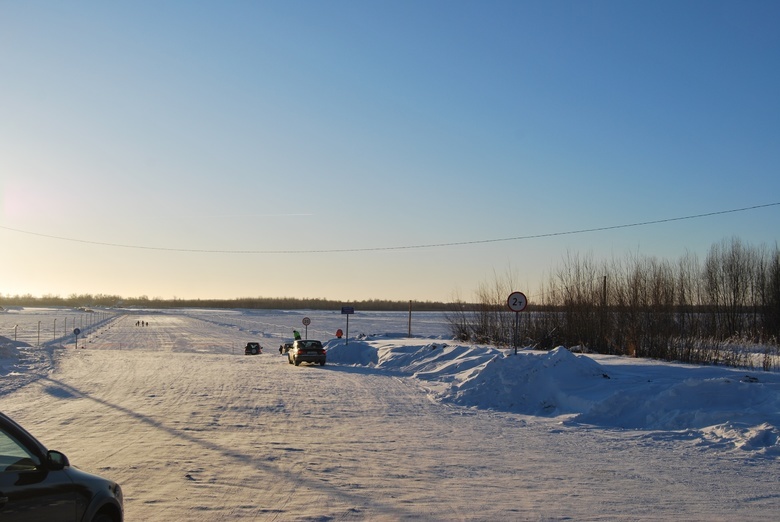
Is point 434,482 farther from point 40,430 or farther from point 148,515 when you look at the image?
point 40,430

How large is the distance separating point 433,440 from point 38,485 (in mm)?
9125

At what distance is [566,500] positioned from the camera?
8.59 metres

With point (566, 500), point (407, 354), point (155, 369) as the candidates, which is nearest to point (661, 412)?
point (566, 500)

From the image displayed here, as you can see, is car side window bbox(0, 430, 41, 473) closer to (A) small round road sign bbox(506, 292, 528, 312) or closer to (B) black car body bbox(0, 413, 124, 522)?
(B) black car body bbox(0, 413, 124, 522)

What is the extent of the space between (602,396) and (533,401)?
1.93m

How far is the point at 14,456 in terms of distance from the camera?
4871 millimetres

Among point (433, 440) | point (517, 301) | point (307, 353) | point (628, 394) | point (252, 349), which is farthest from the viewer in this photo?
point (252, 349)

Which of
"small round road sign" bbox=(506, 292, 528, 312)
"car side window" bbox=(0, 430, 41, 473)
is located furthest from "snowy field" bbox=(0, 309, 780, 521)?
"car side window" bbox=(0, 430, 41, 473)

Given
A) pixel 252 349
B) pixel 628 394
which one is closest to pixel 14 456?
pixel 628 394

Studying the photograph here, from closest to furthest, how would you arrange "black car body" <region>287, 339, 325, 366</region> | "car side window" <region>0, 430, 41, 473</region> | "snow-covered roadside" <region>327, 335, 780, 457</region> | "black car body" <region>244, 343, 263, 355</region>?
"car side window" <region>0, 430, 41, 473</region> → "snow-covered roadside" <region>327, 335, 780, 457</region> → "black car body" <region>287, 339, 325, 366</region> → "black car body" <region>244, 343, 263, 355</region>

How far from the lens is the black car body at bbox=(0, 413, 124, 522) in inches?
180

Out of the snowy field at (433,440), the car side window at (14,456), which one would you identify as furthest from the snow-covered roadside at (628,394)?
the car side window at (14,456)

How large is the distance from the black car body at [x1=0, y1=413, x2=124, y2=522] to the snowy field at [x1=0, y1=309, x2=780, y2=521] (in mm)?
2360

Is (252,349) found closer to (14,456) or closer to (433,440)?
(433,440)
